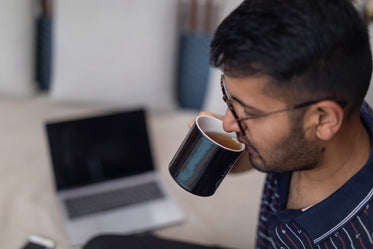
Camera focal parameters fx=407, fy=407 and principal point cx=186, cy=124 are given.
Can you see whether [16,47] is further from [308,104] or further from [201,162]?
[308,104]

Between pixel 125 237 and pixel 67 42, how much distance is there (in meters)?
0.95

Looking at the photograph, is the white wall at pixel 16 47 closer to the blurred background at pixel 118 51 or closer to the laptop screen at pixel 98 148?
the blurred background at pixel 118 51

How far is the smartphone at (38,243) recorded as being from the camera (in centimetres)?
104

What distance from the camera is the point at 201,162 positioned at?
2.56 ft

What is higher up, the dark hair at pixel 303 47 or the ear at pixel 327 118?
the dark hair at pixel 303 47

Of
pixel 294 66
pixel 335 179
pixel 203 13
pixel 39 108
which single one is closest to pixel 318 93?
pixel 294 66

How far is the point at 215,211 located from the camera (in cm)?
129

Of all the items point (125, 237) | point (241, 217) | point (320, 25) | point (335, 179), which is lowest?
point (241, 217)

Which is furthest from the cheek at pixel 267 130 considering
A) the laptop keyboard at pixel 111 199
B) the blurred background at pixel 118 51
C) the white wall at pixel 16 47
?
the white wall at pixel 16 47

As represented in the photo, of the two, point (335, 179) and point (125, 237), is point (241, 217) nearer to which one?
point (125, 237)

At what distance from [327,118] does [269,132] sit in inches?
4.3

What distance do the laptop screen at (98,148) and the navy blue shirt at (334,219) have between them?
0.64 m

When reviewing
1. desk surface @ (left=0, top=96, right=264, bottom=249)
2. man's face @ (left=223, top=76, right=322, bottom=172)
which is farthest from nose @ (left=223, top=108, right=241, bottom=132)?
desk surface @ (left=0, top=96, right=264, bottom=249)

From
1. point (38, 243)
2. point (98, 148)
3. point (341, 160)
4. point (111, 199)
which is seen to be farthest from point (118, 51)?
point (341, 160)
